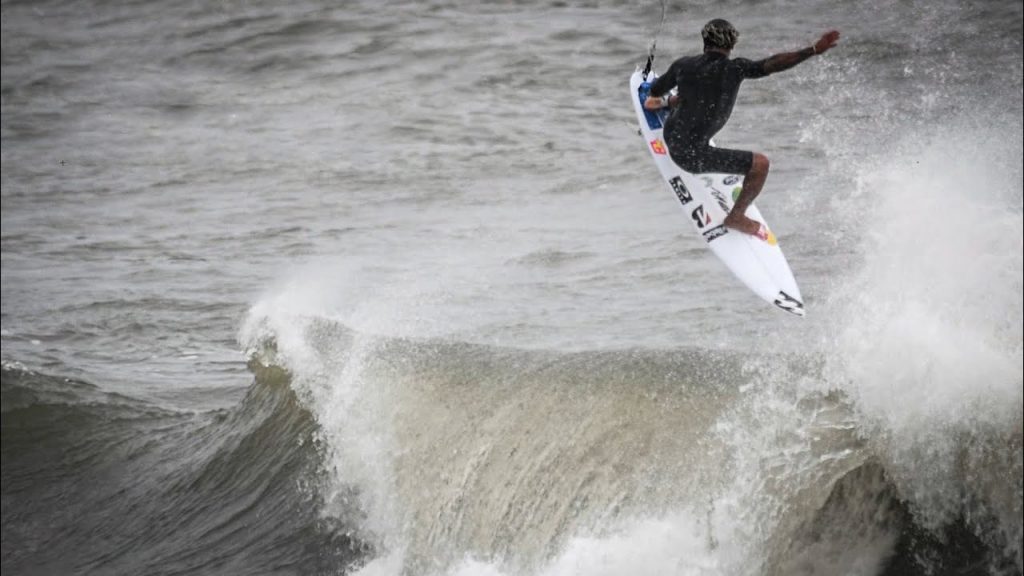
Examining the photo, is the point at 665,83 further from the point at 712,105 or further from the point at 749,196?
the point at 749,196

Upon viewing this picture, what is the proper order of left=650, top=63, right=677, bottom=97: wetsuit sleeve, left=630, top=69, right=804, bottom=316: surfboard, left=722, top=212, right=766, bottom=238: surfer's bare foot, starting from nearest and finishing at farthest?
left=650, top=63, right=677, bottom=97: wetsuit sleeve
left=630, top=69, right=804, bottom=316: surfboard
left=722, top=212, right=766, bottom=238: surfer's bare foot

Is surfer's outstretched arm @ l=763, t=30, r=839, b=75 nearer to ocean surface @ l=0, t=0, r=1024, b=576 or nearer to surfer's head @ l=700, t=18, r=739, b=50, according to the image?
surfer's head @ l=700, t=18, r=739, b=50

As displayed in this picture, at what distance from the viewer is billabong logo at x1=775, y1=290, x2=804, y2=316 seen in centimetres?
846

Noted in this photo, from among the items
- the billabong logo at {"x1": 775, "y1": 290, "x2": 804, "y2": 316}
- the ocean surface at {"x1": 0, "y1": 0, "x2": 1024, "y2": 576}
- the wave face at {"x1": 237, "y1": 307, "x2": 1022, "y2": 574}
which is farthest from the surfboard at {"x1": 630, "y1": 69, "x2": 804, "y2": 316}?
the wave face at {"x1": 237, "y1": 307, "x2": 1022, "y2": 574}

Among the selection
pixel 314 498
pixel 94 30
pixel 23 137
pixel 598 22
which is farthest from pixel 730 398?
pixel 94 30

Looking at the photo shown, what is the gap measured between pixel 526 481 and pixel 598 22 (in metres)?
13.0

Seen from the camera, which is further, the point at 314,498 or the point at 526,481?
the point at 314,498

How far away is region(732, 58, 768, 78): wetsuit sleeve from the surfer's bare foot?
125 centimetres

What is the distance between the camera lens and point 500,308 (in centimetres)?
1115

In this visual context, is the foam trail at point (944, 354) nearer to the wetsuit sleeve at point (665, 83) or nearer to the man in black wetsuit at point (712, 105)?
the man in black wetsuit at point (712, 105)

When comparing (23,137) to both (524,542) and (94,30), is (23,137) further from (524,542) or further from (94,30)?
(524,542)

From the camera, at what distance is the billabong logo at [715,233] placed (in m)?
8.91

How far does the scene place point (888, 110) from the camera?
15078mm

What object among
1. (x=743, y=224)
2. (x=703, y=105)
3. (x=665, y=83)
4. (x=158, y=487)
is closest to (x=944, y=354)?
(x=743, y=224)
